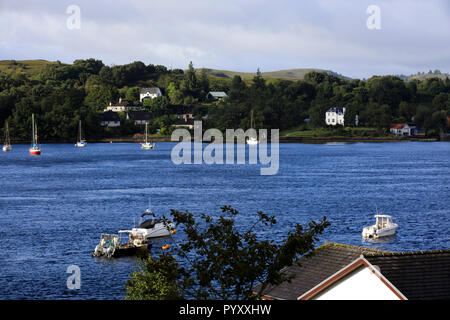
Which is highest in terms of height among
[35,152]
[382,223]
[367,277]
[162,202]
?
[367,277]

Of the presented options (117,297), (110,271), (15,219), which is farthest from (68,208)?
(117,297)

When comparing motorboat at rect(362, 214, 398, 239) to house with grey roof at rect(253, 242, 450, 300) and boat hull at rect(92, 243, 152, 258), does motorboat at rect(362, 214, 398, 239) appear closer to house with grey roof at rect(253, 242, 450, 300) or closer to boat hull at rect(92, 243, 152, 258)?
boat hull at rect(92, 243, 152, 258)

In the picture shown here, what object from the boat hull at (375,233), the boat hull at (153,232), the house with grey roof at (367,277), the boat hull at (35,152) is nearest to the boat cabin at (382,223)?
the boat hull at (375,233)

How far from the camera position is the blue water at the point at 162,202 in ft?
131

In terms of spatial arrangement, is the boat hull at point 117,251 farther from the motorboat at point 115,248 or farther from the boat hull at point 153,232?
the boat hull at point 153,232

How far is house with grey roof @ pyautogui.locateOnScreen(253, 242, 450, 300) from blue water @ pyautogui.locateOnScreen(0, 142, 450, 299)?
16380 millimetres

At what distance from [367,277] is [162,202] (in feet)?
181

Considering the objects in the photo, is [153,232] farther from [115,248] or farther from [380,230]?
[380,230]

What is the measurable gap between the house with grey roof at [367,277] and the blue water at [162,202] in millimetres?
16380

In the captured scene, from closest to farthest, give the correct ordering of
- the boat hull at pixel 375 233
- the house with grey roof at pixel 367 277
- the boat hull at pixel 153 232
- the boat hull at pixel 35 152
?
the house with grey roof at pixel 367 277 → the boat hull at pixel 153 232 → the boat hull at pixel 375 233 → the boat hull at pixel 35 152

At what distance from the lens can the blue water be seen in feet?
131

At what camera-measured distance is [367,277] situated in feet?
53.7

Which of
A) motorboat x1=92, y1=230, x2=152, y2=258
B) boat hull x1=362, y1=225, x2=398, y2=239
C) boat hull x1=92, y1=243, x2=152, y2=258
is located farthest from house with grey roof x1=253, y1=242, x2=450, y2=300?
boat hull x1=362, y1=225, x2=398, y2=239

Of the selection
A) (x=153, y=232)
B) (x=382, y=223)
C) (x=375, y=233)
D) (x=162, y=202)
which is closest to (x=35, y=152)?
(x=162, y=202)
